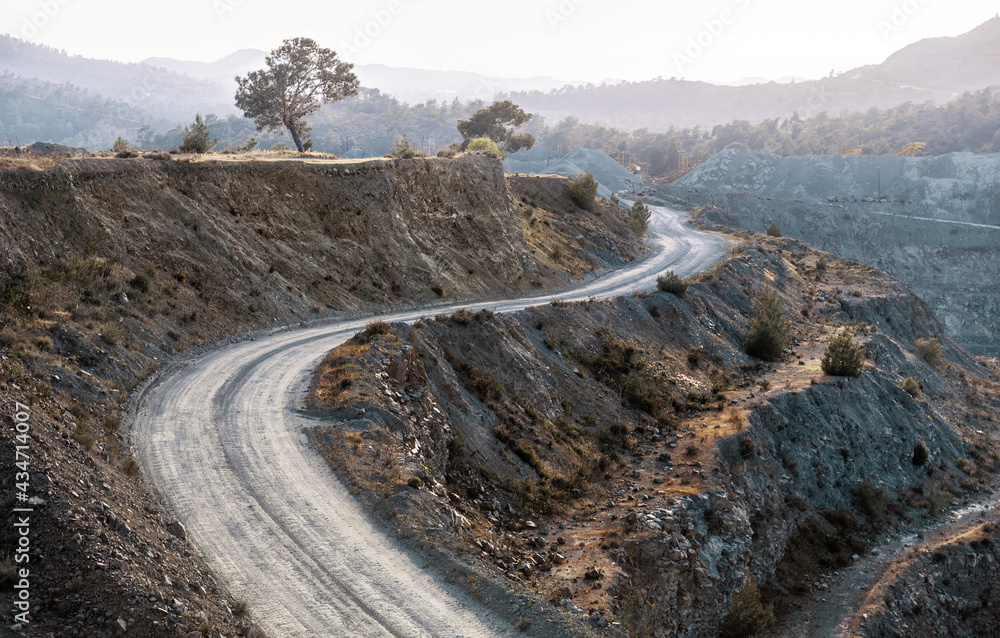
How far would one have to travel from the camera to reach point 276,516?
558 inches

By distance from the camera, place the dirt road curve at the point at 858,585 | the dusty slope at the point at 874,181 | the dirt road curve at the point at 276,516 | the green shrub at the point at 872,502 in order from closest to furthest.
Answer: the dirt road curve at the point at 276,516
the dirt road curve at the point at 858,585
the green shrub at the point at 872,502
the dusty slope at the point at 874,181

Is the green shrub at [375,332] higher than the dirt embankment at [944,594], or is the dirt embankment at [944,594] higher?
the green shrub at [375,332]

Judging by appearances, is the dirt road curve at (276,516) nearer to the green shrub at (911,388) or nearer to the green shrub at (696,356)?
the green shrub at (696,356)

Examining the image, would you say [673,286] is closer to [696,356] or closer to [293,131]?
[696,356]

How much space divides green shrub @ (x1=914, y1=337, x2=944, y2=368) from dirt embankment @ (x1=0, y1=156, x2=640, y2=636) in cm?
2448

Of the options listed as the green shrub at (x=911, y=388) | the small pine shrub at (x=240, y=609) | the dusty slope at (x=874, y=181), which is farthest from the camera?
the dusty slope at (x=874, y=181)

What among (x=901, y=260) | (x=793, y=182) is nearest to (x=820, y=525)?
(x=901, y=260)

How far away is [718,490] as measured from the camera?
22.5 meters

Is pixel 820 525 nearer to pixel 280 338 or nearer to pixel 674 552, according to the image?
pixel 674 552

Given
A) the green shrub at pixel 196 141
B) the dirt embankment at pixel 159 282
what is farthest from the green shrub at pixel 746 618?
the green shrub at pixel 196 141

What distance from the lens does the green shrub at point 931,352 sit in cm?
4753

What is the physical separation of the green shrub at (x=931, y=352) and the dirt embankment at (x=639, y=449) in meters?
6.21

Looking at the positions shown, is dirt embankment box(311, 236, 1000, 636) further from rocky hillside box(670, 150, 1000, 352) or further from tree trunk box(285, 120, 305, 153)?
rocky hillside box(670, 150, 1000, 352)

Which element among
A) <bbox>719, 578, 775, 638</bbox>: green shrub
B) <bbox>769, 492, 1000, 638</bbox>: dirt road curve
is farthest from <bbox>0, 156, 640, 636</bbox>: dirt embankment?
<bbox>769, 492, 1000, 638</bbox>: dirt road curve
